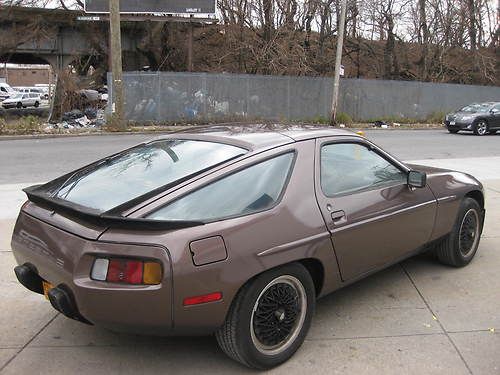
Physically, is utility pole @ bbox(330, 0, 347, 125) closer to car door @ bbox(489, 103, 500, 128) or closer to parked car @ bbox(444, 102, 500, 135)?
parked car @ bbox(444, 102, 500, 135)

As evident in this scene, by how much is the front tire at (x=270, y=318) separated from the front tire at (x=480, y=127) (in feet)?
67.8

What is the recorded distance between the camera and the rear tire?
477 centimetres

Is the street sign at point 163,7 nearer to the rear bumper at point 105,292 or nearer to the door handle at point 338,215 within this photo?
the door handle at point 338,215

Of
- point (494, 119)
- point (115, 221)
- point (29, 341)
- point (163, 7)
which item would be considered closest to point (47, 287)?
point (29, 341)

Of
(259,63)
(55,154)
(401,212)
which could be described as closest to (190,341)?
(401,212)

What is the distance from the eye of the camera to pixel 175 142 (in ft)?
13.0

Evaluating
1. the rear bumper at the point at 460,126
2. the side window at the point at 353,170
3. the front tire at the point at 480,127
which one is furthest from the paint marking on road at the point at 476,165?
the front tire at the point at 480,127

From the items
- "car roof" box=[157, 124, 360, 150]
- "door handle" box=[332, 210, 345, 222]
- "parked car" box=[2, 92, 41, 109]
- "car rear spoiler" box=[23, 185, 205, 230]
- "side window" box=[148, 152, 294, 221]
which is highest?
"car roof" box=[157, 124, 360, 150]

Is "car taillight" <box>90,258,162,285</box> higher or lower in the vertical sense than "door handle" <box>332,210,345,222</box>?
lower

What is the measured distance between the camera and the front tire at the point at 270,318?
3.03 meters

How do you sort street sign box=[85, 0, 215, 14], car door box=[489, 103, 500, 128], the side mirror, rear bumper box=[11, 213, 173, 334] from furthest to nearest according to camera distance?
street sign box=[85, 0, 215, 14] → car door box=[489, 103, 500, 128] → the side mirror → rear bumper box=[11, 213, 173, 334]

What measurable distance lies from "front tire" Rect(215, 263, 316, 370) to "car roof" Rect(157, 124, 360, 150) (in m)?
0.87

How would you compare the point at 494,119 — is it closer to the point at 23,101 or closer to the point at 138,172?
the point at 138,172

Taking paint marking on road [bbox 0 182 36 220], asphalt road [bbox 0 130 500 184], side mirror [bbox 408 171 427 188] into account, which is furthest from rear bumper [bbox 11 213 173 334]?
asphalt road [bbox 0 130 500 184]
